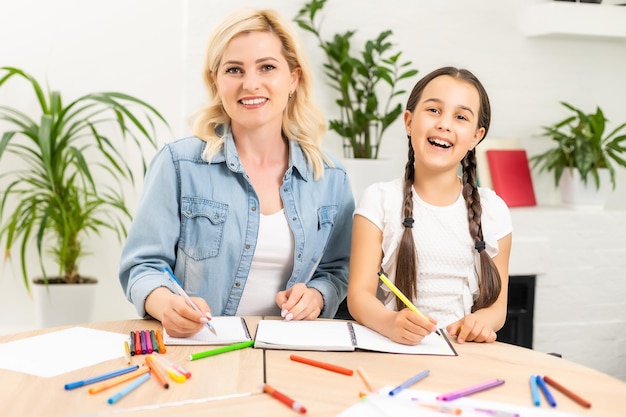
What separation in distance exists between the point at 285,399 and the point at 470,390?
28 centimetres

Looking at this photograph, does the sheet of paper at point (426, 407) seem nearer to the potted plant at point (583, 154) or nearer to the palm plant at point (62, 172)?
the palm plant at point (62, 172)

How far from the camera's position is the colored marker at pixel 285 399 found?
0.99m

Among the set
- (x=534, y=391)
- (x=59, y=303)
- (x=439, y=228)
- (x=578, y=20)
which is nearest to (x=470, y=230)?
(x=439, y=228)

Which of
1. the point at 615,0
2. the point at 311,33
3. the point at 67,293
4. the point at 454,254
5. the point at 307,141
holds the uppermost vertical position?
the point at 615,0

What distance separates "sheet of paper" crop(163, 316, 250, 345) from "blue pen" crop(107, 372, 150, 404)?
0.61 feet

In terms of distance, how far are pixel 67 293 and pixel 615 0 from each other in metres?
2.81

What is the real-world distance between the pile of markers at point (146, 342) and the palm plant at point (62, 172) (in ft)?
4.67

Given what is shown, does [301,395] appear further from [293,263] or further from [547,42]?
[547,42]

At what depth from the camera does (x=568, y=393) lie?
3.58 ft

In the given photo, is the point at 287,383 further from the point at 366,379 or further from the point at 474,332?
the point at 474,332

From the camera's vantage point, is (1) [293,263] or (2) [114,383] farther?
(1) [293,263]

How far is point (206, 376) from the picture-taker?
1.11 metres

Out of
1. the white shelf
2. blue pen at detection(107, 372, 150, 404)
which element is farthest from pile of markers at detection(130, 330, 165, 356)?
→ the white shelf

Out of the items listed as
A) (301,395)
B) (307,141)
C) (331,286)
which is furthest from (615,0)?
(301,395)
